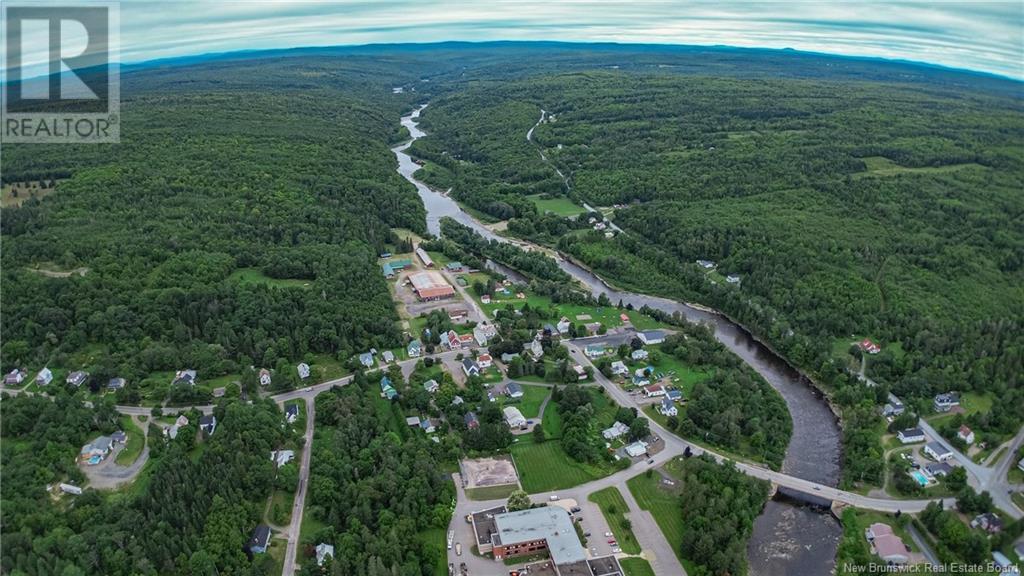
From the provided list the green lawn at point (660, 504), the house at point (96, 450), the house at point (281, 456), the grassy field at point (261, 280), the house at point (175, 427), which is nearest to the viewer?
the green lawn at point (660, 504)

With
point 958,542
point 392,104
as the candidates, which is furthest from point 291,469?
point 392,104

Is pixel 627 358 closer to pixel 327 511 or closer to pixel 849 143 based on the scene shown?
pixel 327 511

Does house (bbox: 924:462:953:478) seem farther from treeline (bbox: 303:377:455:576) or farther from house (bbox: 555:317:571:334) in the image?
treeline (bbox: 303:377:455:576)

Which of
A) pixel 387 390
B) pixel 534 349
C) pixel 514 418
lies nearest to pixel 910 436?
pixel 514 418

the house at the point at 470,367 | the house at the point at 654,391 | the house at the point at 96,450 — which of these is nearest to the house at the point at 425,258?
the house at the point at 470,367

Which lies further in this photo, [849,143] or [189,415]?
[849,143]

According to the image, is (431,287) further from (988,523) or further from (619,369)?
(988,523)

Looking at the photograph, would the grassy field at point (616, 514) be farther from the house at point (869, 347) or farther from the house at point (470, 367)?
the house at point (869, 347)
